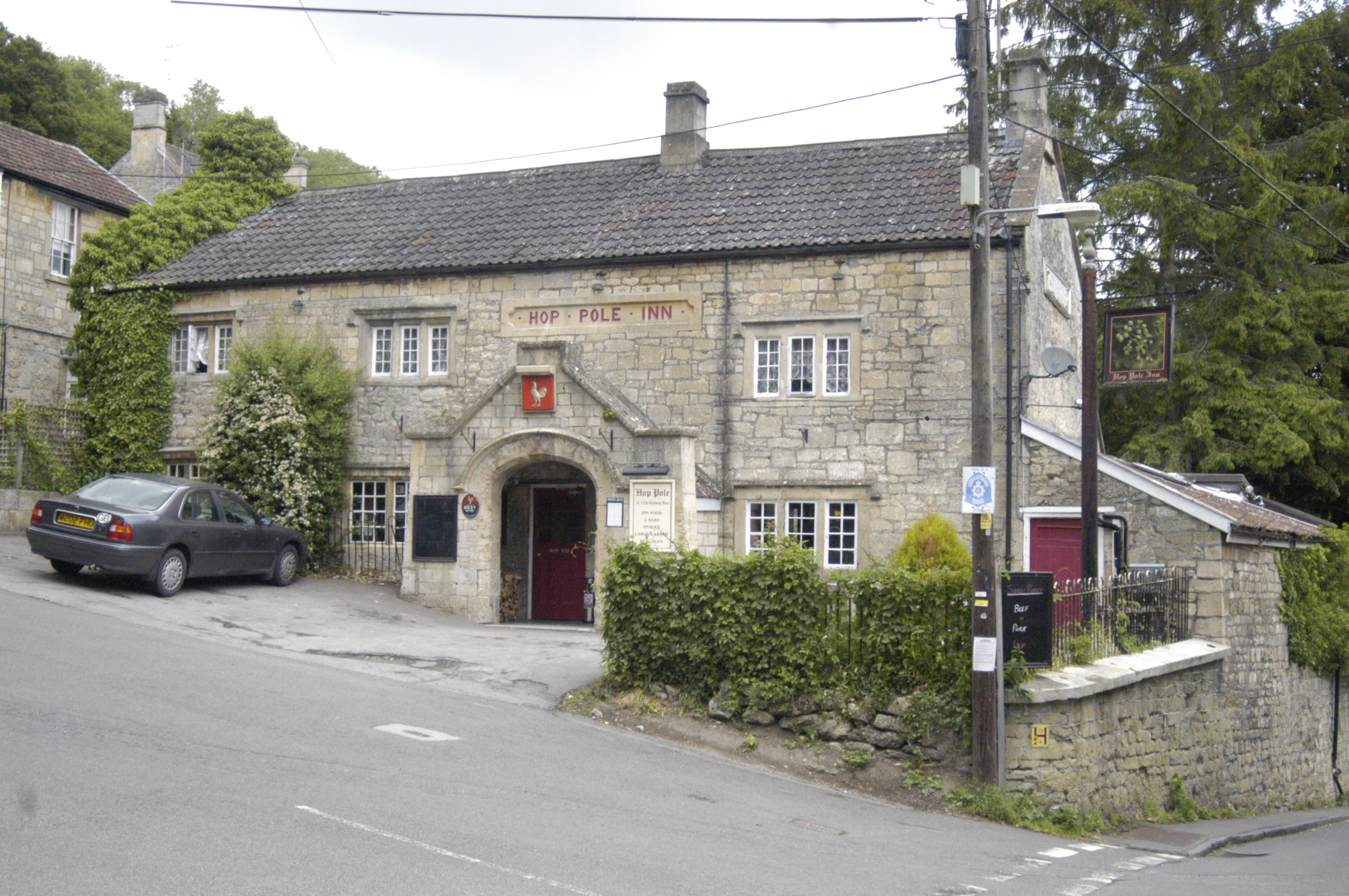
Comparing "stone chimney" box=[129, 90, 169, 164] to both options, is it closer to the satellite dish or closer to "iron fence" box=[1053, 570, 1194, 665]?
the satellite dish

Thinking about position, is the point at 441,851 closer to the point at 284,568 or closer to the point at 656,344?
the point at 284,568

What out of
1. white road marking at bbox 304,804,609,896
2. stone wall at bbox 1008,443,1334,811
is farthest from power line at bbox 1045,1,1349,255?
white road marking at bbox 304,804,609,896

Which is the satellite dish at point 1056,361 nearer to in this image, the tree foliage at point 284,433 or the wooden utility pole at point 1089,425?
the wooden utility pole at point 1089,425

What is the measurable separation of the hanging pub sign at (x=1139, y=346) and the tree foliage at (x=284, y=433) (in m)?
13.0

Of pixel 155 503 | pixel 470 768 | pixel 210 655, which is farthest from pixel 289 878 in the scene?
pixel 155 503

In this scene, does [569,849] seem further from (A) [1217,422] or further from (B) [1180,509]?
(A) [1217,422]

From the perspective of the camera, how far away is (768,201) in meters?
21.5

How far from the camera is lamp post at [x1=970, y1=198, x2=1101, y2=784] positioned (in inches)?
442

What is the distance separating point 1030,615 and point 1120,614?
2.77 metres

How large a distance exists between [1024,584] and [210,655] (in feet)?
27.8

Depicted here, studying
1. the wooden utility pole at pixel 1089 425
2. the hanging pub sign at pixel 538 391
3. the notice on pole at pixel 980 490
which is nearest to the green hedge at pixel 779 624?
the notice on pole at pixel 980 490

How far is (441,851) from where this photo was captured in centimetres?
750

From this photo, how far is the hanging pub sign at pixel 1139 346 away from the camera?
53.1ft

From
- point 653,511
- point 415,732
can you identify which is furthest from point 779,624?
point 653,511
